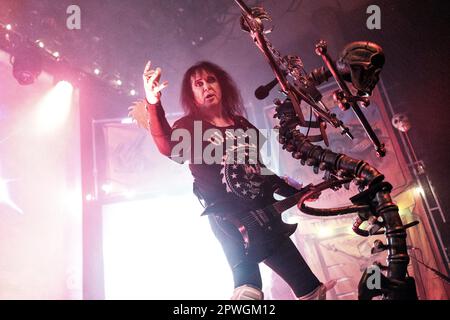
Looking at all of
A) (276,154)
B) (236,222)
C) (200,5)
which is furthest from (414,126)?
(236,222)

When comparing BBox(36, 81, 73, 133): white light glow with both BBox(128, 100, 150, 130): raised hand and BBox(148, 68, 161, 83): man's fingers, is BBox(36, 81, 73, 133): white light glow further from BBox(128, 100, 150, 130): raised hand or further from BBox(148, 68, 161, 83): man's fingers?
BBox(148, 68, 161, 83): man's fingers

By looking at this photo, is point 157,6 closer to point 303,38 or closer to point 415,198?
point 303,38

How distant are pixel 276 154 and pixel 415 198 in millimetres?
2837

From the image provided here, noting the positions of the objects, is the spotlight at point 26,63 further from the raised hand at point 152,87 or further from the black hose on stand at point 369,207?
the black hose on stand at point 369,207

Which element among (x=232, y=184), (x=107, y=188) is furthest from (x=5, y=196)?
(x=232, y=184)

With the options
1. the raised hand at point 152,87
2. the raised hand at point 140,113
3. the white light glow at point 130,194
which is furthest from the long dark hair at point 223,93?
the white light glow at point 130,194

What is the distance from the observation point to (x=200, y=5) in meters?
7.15

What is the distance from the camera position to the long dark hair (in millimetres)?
2857

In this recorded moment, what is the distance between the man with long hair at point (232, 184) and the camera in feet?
7.13

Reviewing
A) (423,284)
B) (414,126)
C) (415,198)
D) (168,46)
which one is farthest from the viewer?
(168,46)

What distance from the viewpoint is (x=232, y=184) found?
2.27m

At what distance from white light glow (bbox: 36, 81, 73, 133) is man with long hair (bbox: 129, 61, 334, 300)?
265 inches

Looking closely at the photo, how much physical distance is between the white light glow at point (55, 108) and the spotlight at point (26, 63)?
136 cm

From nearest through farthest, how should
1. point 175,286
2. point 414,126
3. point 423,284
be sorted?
point 423,284
point 414,126
point 175,286
